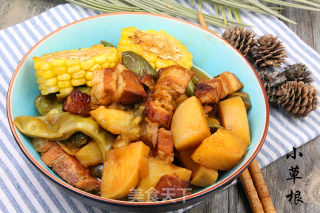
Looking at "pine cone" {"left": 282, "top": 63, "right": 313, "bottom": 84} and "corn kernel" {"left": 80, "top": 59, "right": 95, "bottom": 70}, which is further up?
"corn kernel" {"left": 80, "top": 59, "right": 95, "bottom": 70}

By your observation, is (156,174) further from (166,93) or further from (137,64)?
(137,64)

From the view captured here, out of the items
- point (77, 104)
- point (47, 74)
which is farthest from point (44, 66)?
point (77, 104)

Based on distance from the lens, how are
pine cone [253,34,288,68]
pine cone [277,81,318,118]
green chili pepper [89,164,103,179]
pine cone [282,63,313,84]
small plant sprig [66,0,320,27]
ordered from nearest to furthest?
green chili pepper [89,164,103,179], pine cone [277,81,318,118], pine cone [282,63,313,84], pine cone [253,34,288,68], small plant sprig [66,0,320,27]

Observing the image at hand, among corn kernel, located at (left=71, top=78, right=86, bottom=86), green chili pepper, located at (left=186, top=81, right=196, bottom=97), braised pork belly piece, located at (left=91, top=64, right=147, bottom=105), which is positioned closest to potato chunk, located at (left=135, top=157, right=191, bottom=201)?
braised pork belly piece, located at (left=91, top=64, right=147, bottom=105)

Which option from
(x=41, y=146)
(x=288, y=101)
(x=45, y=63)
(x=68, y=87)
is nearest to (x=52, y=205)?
(x=41, y=146)

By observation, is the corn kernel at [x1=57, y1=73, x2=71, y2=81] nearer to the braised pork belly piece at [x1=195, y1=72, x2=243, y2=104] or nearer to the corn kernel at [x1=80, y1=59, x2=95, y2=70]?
the corn kernel at [x1=80, y1=59, x2=95, y2=70]
